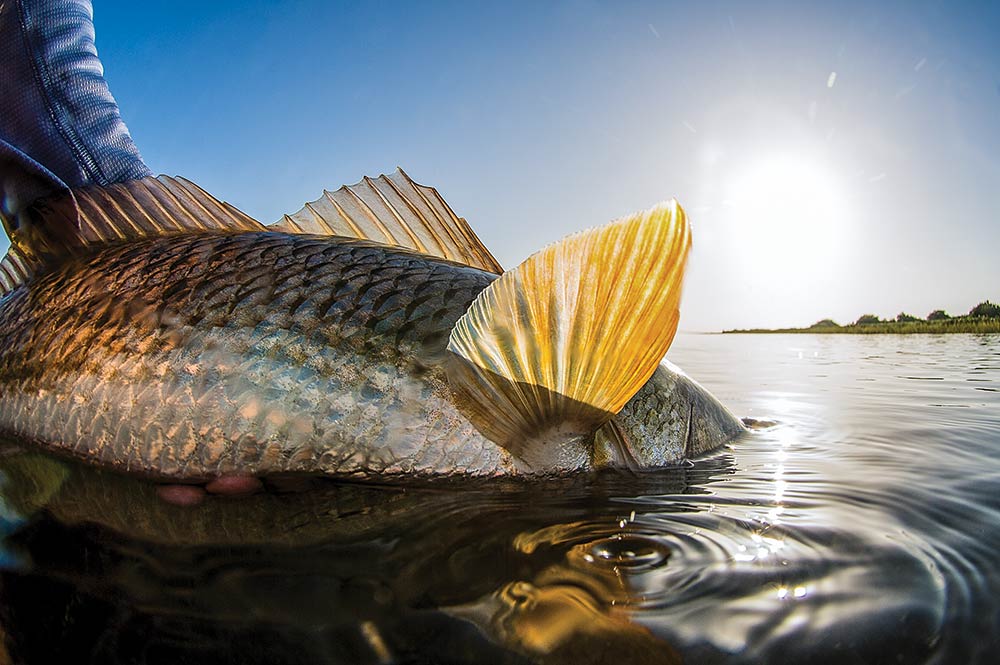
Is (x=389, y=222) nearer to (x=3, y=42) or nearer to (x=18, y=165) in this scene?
(x=18, y=165)

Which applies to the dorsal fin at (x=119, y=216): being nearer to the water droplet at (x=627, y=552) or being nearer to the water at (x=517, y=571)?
the water at (x=517, y=571)

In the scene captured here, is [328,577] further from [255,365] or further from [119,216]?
[119,216]

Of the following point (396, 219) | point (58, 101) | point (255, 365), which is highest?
point (58, 101)

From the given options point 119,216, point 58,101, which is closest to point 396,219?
point 119,216

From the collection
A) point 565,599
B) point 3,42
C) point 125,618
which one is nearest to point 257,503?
point 125,618

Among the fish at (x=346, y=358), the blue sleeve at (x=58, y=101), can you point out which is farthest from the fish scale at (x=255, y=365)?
the blue sleeve at (x=58, y=101)

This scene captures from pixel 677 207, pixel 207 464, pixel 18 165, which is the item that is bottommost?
pixel 207 464
